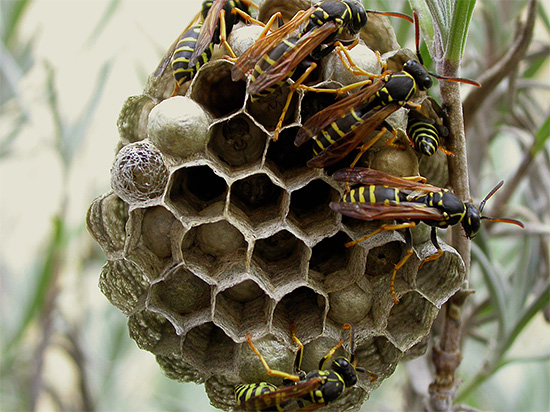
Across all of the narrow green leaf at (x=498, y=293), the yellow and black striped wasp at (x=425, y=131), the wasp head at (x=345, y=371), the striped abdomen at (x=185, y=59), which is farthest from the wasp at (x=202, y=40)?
the narrow green leaf at (x=498, y=293)

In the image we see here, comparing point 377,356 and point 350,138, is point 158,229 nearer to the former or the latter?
point 350,138

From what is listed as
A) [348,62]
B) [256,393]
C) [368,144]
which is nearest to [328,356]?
[256,393]

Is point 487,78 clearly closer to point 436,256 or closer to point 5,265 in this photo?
point 436,256

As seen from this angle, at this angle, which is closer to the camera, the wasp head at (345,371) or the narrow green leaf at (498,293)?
the wasp head at (345,371)

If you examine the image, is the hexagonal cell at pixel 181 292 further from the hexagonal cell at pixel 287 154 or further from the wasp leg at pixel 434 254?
the wasp leg at pixel 434 254

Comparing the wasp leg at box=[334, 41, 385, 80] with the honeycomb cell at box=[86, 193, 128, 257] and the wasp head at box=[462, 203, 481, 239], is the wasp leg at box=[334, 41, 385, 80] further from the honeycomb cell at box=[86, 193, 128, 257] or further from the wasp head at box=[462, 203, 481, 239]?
the honeycomb cell at box=[86, 193, 128, 257]

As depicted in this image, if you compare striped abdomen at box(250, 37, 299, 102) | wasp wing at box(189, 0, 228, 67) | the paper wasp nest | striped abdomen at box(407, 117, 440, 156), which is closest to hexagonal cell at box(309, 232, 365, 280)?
the paper wasp nest
